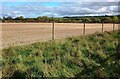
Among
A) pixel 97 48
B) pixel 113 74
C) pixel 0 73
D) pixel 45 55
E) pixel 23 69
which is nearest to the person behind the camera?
pixel 0 73

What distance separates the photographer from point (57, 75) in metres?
7.44

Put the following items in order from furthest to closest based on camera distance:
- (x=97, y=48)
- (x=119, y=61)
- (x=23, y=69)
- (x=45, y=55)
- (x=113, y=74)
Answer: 1. (x=97, y=48)
2. (x=45, y=55)
3. (x=119, y=61)
4. (x=113, y=74)
5. (x=23, y=69)

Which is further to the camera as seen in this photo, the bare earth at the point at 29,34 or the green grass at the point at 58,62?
the bare earth at the point at 29,34

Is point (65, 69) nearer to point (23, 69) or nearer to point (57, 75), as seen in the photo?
point (57, 75)

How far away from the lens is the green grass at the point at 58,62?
742 centimetres

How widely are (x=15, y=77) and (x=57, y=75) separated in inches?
45.1

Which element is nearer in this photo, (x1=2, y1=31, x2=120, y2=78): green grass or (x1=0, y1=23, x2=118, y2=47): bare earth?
(x1=2, y1=31, x2=120, y2=78): green grass

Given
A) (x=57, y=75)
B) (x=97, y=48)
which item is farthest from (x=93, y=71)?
(x=97, y=48)

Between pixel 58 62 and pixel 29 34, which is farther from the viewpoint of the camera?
pixel 29 34

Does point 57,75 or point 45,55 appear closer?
point 57,75

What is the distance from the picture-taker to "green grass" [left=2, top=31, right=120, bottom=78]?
7422mm

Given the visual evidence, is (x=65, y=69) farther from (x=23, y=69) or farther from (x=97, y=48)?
(x=97, y=48)

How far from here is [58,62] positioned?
8281 millimetres

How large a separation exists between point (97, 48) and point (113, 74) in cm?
364
